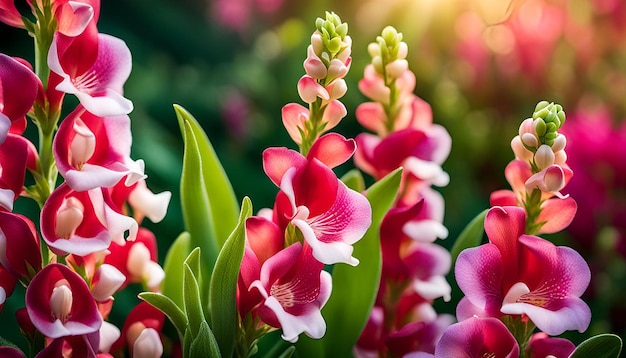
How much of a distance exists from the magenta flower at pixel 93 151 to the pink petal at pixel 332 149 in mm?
73

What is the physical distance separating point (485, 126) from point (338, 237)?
2.43ft

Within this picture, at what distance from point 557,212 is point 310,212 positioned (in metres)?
0.11

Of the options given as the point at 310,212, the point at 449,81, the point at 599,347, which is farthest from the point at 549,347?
the point at 449,81

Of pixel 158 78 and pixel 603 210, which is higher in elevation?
pixel 603 210

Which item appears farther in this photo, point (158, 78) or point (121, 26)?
point (121, 26)

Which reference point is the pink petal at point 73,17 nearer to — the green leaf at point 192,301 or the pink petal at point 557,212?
the green leaf at point 192,301

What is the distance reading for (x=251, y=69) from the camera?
111 cm

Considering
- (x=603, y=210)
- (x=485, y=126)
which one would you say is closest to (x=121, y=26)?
(x=485, y=126)

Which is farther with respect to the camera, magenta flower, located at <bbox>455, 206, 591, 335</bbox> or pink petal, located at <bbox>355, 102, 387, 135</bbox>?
pink petal, located at <bbox>355, 102, 387, 135</bbox>

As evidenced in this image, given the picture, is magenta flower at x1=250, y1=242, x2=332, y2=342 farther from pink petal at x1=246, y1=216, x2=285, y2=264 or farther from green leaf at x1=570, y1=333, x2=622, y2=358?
green leaf at x1=570, y1=333, x2=622, y2=358

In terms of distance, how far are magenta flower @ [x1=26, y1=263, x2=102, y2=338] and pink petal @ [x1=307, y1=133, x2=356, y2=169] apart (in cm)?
11

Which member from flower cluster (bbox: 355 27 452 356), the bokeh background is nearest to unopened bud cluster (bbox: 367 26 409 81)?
flower cluster (bbox: 355 27 452 356)

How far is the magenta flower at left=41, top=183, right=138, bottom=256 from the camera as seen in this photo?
0.32m

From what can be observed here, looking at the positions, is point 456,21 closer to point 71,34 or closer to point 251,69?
point 251,69
